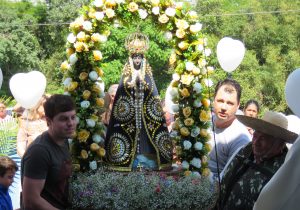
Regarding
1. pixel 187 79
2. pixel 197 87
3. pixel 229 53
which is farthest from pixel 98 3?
pixel 229 53

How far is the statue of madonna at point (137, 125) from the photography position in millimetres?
4754

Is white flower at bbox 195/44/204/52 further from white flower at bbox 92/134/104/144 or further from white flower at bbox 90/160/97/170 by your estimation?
white flower at bbox 90/160/97/170

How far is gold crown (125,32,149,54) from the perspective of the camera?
486 cm

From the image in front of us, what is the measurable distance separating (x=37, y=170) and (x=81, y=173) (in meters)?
1.17

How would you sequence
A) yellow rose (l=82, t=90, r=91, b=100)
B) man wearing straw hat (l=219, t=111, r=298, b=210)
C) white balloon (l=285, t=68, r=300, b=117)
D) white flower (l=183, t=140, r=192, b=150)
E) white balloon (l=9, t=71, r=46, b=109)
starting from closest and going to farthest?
white balloon (l=285, t=68, r=300, b=117), man wearing straw hat (l=219, t=111, r=298, b=210), yellow rose (l=82, t=90, r=91, b=100), white flower (l=183, t=140, r=192, b=150), white balloon (l=9, t=71, r=46, b=109)

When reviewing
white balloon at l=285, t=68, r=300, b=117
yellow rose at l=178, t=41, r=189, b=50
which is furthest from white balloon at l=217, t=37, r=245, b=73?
white balloon at l=285, t=68, r=300, b=117

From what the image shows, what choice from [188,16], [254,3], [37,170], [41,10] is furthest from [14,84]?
[41,10]

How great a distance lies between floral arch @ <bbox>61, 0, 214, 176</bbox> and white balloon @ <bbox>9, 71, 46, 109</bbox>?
53.5 inches

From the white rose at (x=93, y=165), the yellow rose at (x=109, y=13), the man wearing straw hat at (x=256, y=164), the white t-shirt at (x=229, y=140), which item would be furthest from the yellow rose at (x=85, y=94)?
the man wearing straw hat at (x=256, y=164)

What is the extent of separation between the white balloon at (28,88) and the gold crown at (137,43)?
1.68m

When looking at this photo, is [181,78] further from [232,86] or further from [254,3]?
[254,3]

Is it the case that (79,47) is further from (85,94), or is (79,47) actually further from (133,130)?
(133,130)

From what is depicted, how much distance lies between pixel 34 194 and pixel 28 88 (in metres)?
2.84

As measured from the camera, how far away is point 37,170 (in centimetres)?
352
